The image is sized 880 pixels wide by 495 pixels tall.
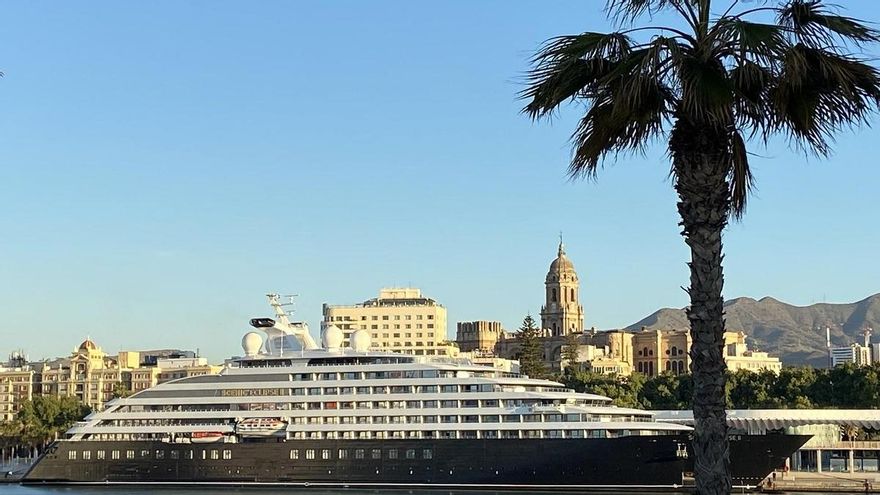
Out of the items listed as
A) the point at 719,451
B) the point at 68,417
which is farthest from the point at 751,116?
the point at 68,417

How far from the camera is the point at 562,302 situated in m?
179

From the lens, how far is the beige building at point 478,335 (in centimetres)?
18950

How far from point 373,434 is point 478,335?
430ft

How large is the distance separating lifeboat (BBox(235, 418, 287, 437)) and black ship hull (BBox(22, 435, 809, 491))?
644 mm

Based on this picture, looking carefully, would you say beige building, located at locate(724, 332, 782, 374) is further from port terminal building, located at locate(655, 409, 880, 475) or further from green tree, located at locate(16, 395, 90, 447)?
green tree, located at locate(16, 395, 90, 447)

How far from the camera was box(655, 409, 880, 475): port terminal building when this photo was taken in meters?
68.4

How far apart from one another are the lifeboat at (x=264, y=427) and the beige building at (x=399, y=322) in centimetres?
10269

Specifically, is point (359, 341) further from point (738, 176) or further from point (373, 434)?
point (738, 176)

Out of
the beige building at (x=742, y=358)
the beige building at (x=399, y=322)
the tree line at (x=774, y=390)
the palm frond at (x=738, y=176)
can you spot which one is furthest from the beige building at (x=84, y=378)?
the palm frond at (x=738, y=176)

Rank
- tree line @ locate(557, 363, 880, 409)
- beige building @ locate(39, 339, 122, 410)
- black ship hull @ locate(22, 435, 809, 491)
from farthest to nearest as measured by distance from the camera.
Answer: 1. beige building @ locate(39, 339, 122, 410)
2. tree line @ locate(557, 363, 880, 409)
3. black ship hull @ locate(22, 435, 809, 491)

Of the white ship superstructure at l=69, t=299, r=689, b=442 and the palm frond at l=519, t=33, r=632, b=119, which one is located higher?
the palm frond at l=519, t=33, r=632, b=119

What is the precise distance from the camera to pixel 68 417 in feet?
327

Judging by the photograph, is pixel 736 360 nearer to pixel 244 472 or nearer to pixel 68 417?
pixel 68 417

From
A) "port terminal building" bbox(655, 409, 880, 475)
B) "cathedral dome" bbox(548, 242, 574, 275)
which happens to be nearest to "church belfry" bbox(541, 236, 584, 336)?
"cathedral dome" bbox(548, 242, 574, 275)
